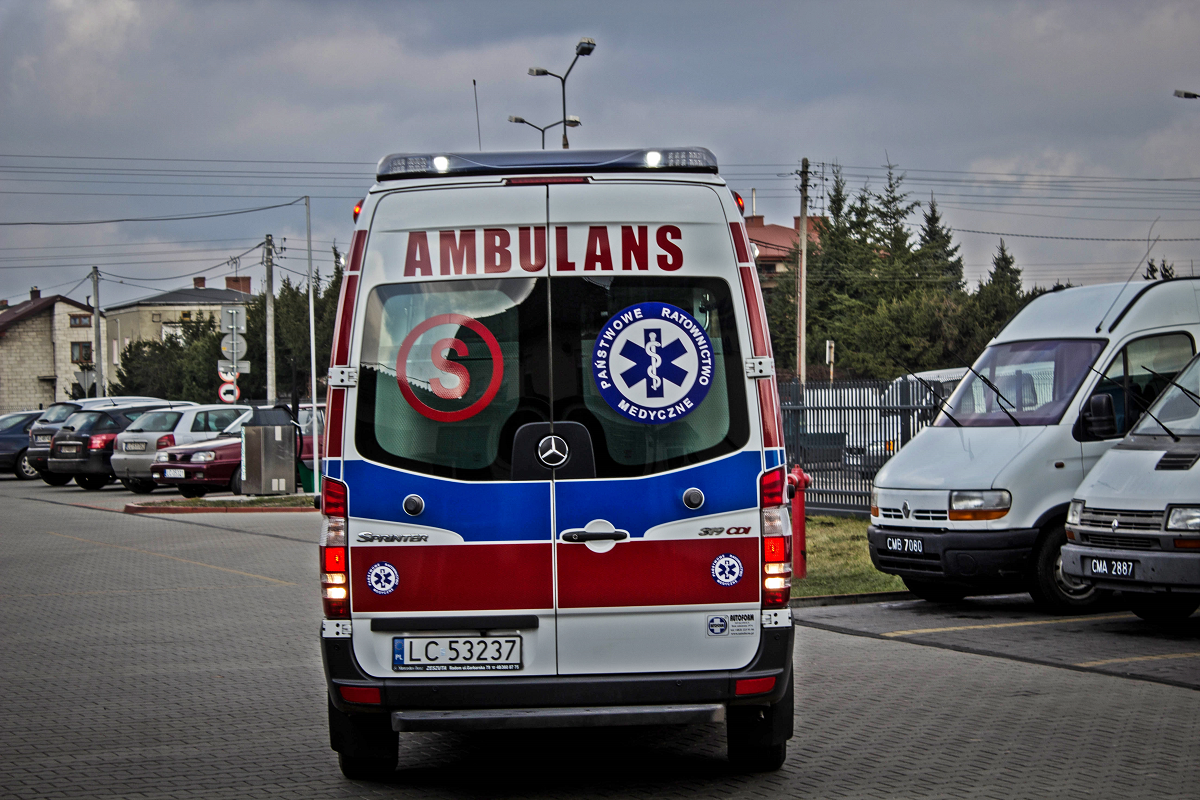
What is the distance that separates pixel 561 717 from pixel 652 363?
138 centimetres

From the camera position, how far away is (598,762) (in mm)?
6098

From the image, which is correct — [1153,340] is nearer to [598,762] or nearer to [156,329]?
[598,762]

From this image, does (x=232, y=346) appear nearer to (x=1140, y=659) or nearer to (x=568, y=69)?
(x=568, y=69)

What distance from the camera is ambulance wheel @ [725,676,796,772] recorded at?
18.3ft

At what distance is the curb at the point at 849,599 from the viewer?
11320mm

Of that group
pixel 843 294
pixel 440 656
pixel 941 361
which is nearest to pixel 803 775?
pixel 440 656

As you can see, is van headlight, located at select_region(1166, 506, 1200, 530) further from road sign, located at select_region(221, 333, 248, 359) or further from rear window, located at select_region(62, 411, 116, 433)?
rear window, located at select_region(62, 411, 116, 433)

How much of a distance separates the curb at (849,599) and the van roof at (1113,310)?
7.96 feet

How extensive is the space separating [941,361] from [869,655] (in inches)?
2017

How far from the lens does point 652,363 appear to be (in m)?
5.19

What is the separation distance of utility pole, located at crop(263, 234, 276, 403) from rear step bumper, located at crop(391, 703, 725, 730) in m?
39.1

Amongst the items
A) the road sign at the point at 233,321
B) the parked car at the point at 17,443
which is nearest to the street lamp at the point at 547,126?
Result: the road sign at the point at 233,321

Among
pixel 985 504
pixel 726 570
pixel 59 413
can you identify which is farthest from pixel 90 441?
pixel 726 570

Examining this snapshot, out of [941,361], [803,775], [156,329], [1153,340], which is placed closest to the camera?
[803,775]
